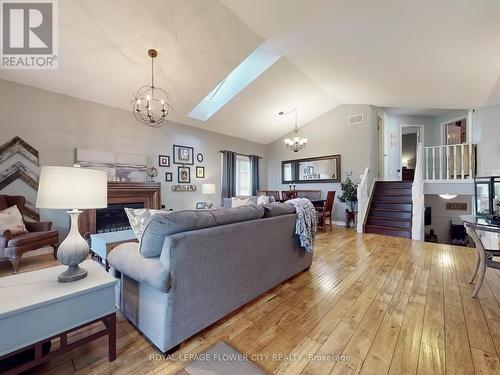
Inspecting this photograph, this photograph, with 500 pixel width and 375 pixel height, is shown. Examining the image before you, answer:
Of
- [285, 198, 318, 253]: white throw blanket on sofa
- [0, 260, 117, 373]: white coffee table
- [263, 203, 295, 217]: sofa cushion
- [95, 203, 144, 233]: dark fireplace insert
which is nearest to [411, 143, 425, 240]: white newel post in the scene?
[285, 198, 318, 253]: white throw blanket on sofa

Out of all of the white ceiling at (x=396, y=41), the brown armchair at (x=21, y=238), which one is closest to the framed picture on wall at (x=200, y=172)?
the brown armchair at (x=21, y=238)

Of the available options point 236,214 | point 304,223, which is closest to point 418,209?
point 304,223

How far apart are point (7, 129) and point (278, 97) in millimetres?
5131

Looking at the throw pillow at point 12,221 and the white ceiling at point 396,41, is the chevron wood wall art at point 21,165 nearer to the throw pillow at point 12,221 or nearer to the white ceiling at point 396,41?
the throw pillow at point 12,221

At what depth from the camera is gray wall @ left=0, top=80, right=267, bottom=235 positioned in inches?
136

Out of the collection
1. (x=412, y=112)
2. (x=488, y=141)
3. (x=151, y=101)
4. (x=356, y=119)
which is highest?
(x=412, y=112)

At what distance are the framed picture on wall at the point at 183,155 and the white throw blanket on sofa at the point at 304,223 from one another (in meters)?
3.73

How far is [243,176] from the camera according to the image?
740cm

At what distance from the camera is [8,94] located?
11.1 feet

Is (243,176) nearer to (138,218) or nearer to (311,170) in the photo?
(311,170)

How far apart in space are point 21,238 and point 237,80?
15.1ft

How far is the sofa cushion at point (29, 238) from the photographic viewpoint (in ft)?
9.03

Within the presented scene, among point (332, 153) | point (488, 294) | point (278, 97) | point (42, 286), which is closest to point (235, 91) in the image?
point (278, 97)

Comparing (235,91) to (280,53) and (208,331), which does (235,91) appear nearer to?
(280,53)
